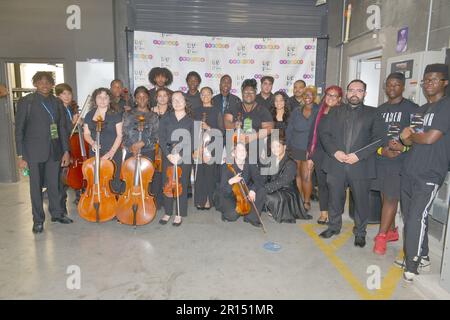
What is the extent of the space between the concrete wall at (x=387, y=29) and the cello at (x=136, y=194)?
313cm

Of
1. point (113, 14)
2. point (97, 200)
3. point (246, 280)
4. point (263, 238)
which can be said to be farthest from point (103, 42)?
point (246, 280)

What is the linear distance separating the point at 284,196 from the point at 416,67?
1.94 meters

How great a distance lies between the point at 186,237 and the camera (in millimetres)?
3576

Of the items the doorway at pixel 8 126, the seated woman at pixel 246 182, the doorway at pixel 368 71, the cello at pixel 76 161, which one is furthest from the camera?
the doorway at pixel 8 126

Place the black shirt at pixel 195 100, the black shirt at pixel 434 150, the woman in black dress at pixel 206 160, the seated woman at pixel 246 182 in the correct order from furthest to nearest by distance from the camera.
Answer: the black shirt at pixel 195 100 → the woman in black dress at pixel 206 160 → the seated woman at pixel 246 182 → the black shirt at pixel 434 150

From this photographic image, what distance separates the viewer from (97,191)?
144 inches

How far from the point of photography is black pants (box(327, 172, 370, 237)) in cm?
335

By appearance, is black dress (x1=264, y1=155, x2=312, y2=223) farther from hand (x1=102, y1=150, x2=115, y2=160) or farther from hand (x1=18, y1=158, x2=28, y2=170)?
hand (x1=18, y1=158, x2=28, y2=170)

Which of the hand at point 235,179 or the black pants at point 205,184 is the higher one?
the hand at point 235,179

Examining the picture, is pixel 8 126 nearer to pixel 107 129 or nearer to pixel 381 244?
pixel 107 129

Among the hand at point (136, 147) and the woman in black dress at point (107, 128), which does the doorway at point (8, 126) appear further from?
the hand at point (136, 147)

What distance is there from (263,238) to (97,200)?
1.78 m

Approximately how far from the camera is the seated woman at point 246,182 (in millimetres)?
3906

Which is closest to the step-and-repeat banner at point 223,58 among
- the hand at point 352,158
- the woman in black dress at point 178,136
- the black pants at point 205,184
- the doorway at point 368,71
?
the doorway at point 368,71
